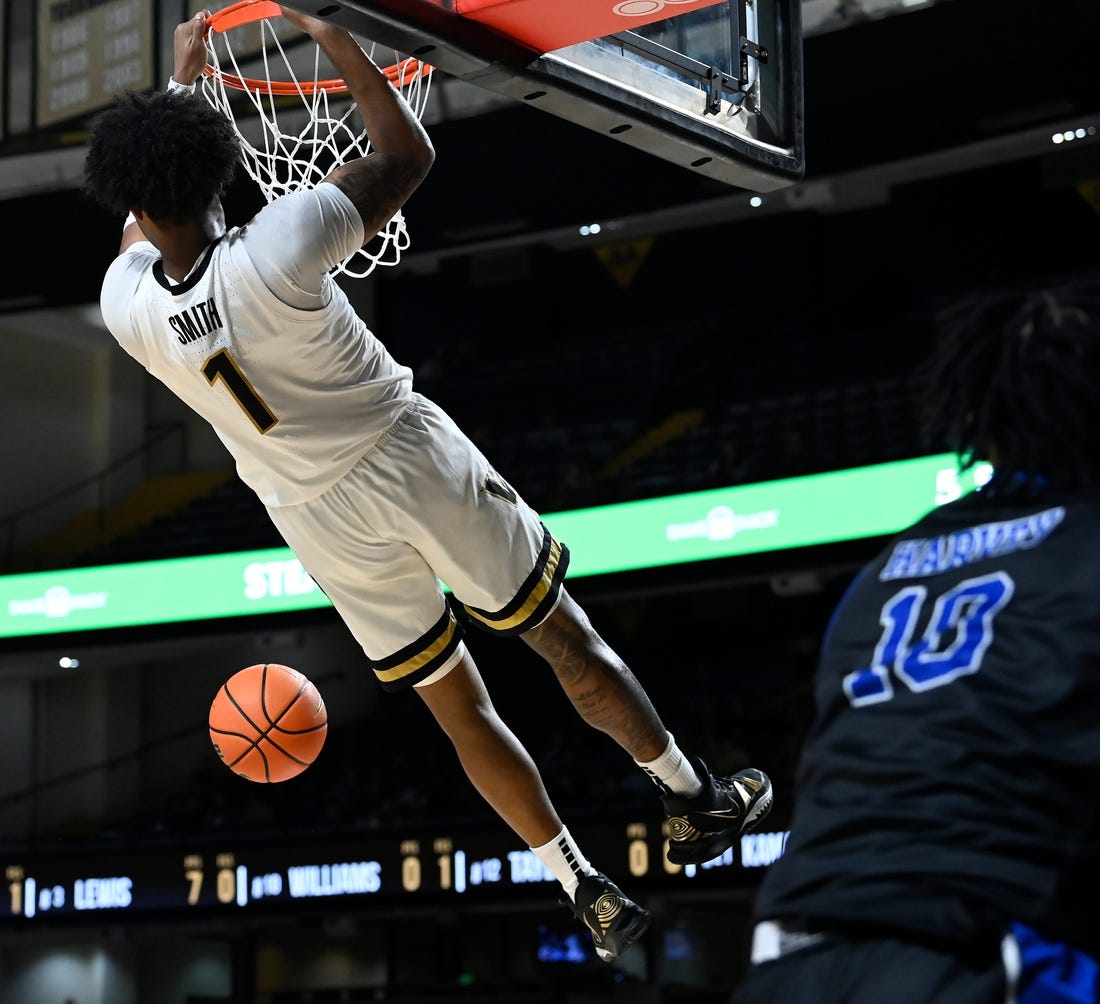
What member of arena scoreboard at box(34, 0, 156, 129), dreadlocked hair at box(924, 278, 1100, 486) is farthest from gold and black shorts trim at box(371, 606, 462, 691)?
arena scoreboard at box(34, 0, 156, 129)

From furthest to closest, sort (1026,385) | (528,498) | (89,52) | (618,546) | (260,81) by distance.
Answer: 1. (528,498)
2. (618,546)
3. (89,52)
4. (260,81)
5. (1026,385)

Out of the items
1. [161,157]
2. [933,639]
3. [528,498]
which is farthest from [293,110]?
[933,639]

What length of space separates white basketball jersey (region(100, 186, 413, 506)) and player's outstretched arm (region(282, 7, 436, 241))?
0.06 m

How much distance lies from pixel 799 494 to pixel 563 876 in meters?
8.19

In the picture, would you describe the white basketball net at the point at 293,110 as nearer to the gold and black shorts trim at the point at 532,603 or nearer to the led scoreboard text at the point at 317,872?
the gold and black shorts trim at the point at 532,603

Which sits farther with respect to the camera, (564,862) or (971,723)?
(564,862)

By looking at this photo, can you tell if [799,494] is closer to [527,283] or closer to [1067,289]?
[527,283]

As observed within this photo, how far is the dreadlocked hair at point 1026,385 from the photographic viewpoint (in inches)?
72.4

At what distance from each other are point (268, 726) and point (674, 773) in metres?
1.45

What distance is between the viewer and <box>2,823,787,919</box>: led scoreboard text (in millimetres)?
11086

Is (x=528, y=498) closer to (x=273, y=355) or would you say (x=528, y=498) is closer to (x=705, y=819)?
(x=705, y=819)

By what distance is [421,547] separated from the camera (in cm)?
400

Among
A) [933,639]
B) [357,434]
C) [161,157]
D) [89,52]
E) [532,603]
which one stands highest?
[89,52]

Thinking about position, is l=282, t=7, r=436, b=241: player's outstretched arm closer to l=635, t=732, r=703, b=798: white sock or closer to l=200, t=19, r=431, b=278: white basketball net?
l=200, t=19, r=431, b=278: white basketball net
